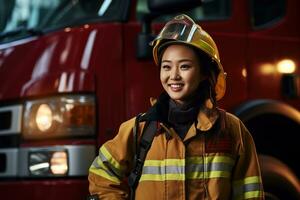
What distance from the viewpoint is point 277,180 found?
3.84 meters

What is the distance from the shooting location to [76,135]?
3297mm

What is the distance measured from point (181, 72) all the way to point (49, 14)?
4.40 ft

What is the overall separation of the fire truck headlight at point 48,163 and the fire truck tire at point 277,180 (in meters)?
1.19

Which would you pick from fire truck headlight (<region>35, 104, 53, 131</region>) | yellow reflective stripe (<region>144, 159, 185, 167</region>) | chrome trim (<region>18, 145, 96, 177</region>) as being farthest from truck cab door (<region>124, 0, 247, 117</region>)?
yellow reflective stripe (<region>144, 159, 185, 167</region>)

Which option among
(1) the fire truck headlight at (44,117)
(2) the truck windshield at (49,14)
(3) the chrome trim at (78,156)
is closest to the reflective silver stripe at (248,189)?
(3) the chrome trim at (78,156)

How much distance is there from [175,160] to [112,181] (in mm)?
287

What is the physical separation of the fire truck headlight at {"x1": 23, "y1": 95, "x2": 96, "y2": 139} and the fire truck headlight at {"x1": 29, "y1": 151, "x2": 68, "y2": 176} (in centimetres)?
9

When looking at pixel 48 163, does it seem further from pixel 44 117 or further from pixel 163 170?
pixel 163 170

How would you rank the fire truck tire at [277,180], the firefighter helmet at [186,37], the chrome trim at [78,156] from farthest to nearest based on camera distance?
1. the fire truck tire at [277,180]
2. the chrome trim at [78,156]
3. the firefighter helmet at [186,37]

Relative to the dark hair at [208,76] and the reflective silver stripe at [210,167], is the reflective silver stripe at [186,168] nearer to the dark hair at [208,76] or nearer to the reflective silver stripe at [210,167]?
the reflective silver stripe at [210,167]

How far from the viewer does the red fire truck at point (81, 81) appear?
3.29 metres

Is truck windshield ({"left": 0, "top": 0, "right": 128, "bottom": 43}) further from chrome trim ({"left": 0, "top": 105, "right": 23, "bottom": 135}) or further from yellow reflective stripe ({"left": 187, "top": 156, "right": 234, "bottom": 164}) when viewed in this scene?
yellow reflective stripe ({"left": 187, "top": 156, "right": 234, "bottom": 164})

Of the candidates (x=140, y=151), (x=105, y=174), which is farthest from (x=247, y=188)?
(x=105, y=174)

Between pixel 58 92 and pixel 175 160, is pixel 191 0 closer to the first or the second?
pixel 58 92
